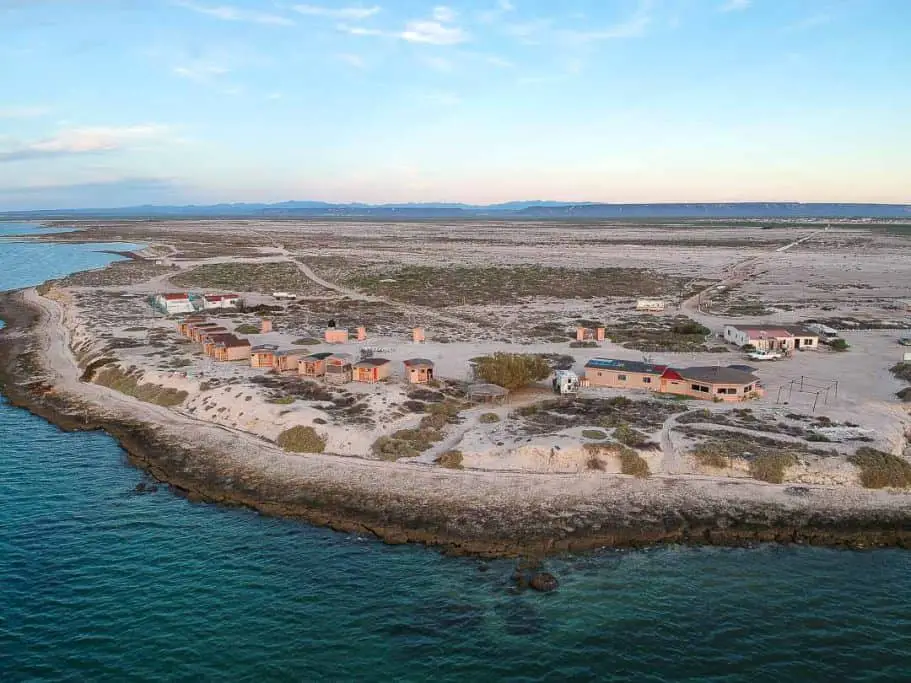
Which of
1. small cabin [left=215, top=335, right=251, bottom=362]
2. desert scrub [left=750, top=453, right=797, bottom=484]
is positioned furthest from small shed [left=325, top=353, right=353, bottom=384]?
desert scrub [left=750, top=453, right=797, bottom=484]

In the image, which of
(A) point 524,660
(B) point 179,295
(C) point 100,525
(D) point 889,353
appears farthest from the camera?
(B) point 179,295

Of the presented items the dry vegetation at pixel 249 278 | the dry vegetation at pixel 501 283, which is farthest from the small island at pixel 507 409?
the dry vegetation at pixel 249 278

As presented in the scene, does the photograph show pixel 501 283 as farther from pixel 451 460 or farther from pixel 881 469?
pixel 881 469

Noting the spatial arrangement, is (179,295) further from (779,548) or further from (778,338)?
(779,548)

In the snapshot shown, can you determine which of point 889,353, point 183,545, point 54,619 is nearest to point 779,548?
point 183,545

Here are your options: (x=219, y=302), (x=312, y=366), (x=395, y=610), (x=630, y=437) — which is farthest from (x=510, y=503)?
(x=219, y=302)

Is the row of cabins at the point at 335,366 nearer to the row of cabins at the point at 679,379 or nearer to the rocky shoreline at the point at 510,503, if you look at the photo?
the rocky shoreline at the point at 510,503
